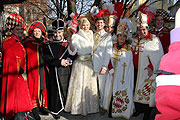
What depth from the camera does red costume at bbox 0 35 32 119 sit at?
10.6ft

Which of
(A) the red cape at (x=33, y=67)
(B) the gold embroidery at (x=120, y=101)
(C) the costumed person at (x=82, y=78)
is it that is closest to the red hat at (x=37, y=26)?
(A) the red cape at (x=33, y=67)

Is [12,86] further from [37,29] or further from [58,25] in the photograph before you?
[58,25]

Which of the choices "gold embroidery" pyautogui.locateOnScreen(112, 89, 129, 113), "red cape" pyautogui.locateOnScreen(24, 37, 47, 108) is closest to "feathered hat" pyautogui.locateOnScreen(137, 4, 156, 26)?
"gold embroidery" pyautogui.locateOnScreen(112, 89, 129, 113)

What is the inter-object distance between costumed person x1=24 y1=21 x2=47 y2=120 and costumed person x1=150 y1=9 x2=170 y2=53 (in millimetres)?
2775

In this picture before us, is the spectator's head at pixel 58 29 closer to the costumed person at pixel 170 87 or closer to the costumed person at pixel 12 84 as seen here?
the costumed person at pixel 12 84

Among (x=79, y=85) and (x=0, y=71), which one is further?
(x=79, y=85)

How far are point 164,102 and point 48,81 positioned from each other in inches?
145

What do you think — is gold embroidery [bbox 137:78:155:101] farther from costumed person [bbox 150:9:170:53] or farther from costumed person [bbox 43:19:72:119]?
costumed person [bbox 43:19:72:119]

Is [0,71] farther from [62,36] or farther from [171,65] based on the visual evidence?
[171,65]

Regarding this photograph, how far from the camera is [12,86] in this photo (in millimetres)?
3273

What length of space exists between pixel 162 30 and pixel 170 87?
3.98 metres

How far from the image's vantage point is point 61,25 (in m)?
4.21

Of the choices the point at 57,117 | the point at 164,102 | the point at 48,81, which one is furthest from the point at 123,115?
the point at 164,102

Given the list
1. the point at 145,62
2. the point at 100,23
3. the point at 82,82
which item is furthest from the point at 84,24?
the point at 145,62
